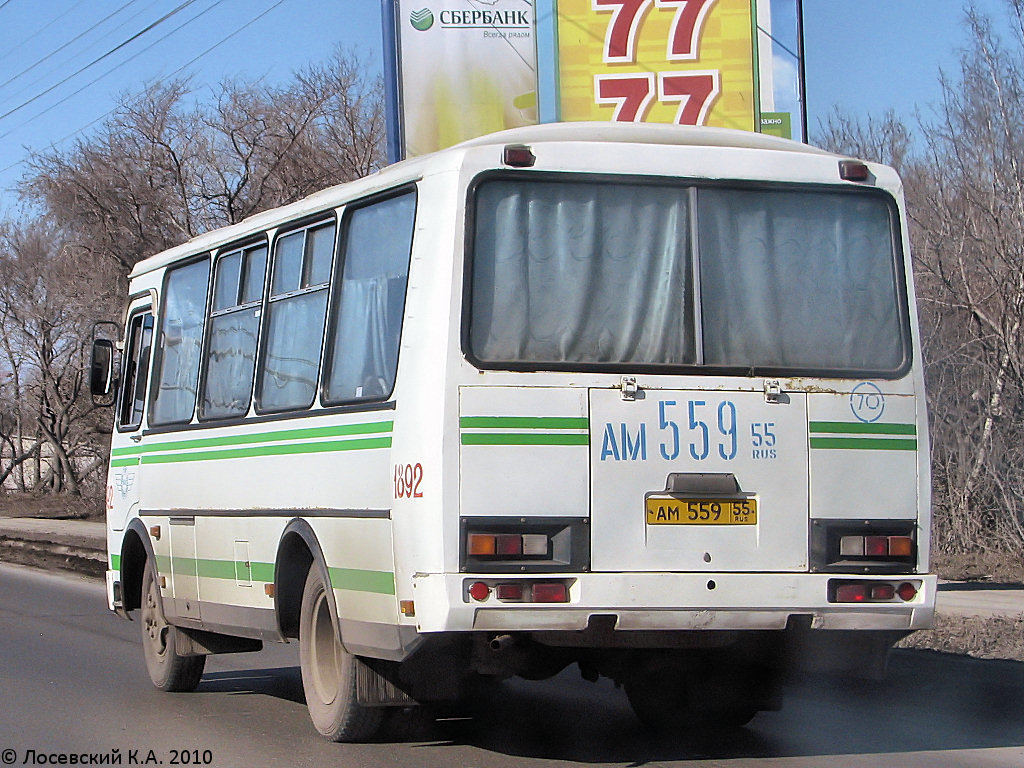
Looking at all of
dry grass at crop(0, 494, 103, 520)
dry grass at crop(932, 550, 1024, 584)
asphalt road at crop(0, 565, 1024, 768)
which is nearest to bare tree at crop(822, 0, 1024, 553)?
dry grass at crop(932, 550, 1024, 584)

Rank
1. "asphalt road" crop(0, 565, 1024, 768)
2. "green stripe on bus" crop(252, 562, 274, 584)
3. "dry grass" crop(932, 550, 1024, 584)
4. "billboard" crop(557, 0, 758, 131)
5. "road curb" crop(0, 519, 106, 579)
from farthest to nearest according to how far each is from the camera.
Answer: "road curb" crop(0, 519, 106, 579) → "billboard" crop(557, 0, 758, 131) → "dry grass" crop(932, 550, 1024, 584) → "green stripe on bus" crop(252, 562, 274, 584) → "asphalt road" crop(0, 565, 1024, 768)

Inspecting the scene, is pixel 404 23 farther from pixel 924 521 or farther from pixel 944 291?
pixel 924 521

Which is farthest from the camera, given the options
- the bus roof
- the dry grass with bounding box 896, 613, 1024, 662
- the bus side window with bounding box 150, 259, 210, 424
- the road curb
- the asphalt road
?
the road curb

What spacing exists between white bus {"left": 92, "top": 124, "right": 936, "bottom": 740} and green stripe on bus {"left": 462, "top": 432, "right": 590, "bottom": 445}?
0.03 ft

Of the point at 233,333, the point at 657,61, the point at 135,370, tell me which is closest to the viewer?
the point at 233,333

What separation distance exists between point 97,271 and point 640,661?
30420 mm

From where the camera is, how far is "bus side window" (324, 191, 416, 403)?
7.39 meters

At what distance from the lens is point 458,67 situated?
1719 cm

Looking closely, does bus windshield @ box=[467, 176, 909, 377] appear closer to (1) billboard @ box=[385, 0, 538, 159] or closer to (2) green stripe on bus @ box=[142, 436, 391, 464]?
(2) green stripe on bus @ box=[142, 436, 391, 464]

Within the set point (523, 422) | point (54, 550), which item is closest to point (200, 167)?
point (54, 550)

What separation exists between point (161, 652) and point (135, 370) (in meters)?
2.19

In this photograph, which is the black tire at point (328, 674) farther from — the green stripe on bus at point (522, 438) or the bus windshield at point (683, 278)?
the bus windshield at point (683, 278)

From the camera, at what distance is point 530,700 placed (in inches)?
390

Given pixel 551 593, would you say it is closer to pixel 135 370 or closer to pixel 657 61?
pixel 135 370
